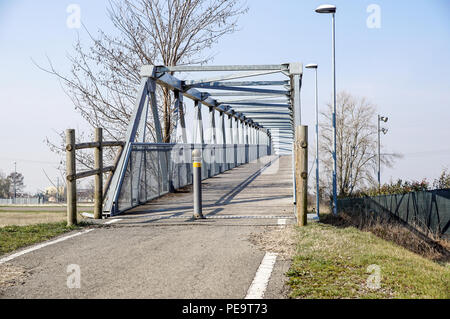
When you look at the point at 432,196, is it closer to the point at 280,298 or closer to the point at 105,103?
the point at 105,103

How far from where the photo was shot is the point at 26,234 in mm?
7660

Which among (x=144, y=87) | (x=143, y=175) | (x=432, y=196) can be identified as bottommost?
(x=432, y=196)

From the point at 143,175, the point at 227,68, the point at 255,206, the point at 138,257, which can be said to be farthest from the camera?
the point at 227,68

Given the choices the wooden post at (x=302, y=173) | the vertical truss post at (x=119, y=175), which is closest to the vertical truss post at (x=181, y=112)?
the vertical truss post at (x=119, y=175)

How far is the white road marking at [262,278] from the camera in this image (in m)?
4.22

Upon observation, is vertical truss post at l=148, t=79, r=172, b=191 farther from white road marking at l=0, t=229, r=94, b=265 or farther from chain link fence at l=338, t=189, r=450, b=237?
chain link fence at l=338, t=189, r=450, b=237

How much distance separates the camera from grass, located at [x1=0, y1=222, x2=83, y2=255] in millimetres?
6762

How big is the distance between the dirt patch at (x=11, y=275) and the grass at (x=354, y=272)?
9.67 feet

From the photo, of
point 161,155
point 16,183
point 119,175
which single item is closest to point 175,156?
point 161,155

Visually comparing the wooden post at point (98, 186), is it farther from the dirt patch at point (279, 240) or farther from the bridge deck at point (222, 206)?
the dirt patch at point (279, 240)

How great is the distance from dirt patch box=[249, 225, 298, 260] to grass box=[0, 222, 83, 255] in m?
3.40

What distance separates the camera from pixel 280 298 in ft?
13.6

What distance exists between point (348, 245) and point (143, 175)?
637 cm
